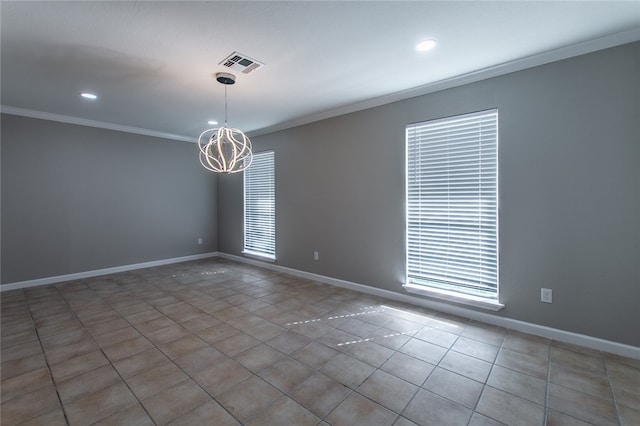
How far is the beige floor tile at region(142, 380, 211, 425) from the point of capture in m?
1.70

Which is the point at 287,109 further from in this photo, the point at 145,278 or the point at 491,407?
the point at 491,407

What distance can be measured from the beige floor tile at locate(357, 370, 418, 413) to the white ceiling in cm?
259

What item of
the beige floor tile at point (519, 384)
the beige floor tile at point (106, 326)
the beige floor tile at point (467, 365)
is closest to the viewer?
the beige floor tile at point (519, 384)

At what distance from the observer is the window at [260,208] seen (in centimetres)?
527

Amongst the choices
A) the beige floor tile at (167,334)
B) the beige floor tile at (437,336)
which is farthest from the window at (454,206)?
the beige floor tile at (167,334)

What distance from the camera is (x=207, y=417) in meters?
1.69

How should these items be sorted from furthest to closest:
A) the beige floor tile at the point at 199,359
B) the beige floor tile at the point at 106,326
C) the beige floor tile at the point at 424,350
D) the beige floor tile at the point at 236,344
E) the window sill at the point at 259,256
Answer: the window sill at the point at 259,256 → the beige floor tile at the point at 106,326 → the beige floor tile at the point at 236,344 → the beige floor tile at the point at 424,350 → the beige floor tile at the point at 199,359

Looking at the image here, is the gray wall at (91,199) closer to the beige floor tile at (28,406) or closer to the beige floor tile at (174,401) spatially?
the beige floor tile at (28,406)

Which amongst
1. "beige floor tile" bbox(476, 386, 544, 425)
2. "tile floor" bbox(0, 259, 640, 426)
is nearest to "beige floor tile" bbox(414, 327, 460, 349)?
"tile floor" bbox(0, 259, 640, 426)

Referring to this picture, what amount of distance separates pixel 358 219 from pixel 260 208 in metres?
2.29

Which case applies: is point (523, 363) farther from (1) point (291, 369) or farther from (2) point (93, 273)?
(2) point (93, 273)

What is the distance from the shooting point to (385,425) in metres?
1.62

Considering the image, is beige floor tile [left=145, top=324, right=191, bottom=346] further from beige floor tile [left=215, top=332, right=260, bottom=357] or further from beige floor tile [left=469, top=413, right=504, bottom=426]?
beige floor tile [left=469, top=413, right=504, bottom=426]

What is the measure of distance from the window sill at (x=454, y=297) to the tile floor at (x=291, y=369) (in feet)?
0.64
